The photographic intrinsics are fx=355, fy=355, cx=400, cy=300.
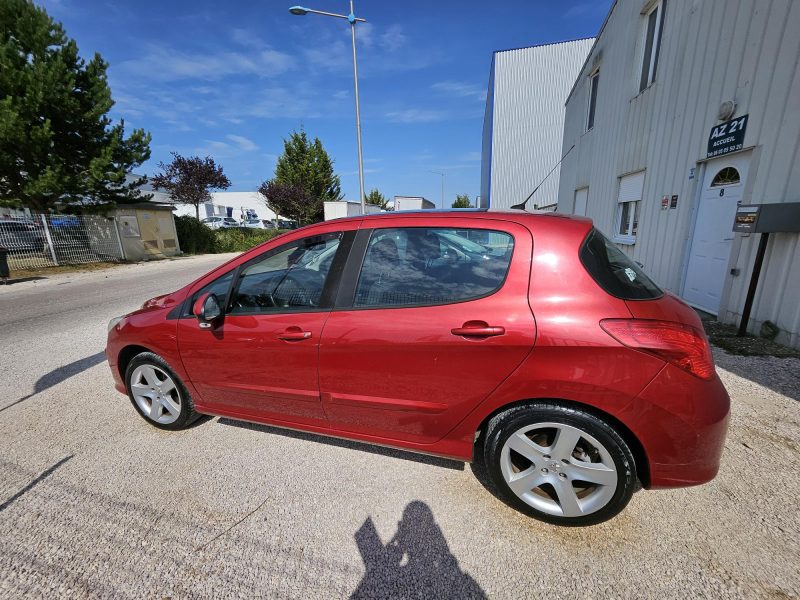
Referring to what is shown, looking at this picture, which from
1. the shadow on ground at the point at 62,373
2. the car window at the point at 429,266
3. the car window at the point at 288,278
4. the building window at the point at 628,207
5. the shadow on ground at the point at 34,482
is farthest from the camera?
the building window at the point at 628,207

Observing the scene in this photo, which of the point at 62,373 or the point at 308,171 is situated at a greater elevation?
the point at 308,171

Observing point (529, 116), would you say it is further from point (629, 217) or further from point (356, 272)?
point (356, 272)

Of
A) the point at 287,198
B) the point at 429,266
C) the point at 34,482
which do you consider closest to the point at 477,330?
the point at 429,266

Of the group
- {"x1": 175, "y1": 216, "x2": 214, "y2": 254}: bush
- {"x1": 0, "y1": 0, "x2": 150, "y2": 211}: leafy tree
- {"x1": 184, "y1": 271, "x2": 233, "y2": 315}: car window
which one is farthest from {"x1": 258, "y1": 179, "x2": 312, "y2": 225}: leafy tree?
{"x1": 184, "y1": 271, "x2": 233, "y2": 315}: car window

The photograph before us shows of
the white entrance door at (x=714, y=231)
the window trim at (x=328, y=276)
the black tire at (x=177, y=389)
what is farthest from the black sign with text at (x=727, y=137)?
the black tire at (x=177, y=389)

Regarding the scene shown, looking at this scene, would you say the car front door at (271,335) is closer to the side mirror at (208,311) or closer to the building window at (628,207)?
the side mirror at (208,311)

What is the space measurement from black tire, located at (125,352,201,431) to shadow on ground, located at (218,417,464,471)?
0.88 ft

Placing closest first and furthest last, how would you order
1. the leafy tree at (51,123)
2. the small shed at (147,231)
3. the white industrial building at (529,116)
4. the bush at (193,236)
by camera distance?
the leafy tree at (51,123) → the small shed at (147,231) → the bush at (193,236) → the white industrial building at (529,116)

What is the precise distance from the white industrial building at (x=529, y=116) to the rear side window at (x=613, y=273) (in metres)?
21.1

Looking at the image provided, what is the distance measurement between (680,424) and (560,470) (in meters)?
0.59

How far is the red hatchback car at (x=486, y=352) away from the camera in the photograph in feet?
5.51

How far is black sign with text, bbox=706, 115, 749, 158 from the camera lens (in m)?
4.52

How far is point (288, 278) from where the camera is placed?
2488mm

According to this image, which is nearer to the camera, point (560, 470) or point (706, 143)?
point (560, 470)
